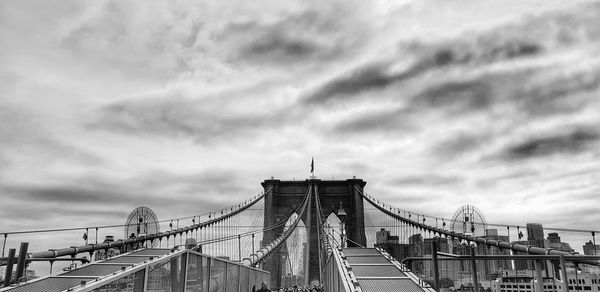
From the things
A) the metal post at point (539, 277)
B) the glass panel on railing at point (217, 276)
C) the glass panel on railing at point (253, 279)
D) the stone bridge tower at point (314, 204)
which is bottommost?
the glass panel on railing at point (253, 279)

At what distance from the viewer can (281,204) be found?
52250 millimetres

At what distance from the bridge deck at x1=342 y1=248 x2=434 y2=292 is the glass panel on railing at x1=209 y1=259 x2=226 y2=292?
3209 millimetres

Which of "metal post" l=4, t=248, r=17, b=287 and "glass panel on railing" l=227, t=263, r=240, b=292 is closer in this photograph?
"metal post" l=4, t=248, r=17, b=287

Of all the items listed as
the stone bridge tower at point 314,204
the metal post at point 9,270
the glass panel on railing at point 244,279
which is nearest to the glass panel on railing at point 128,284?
the metal post at point 9,270

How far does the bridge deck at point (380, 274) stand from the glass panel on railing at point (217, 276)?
3209mm

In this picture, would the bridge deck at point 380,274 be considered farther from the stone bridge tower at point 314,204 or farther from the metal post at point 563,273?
the stone bridge tower at point 314,204

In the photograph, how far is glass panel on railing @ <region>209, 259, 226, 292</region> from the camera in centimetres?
1128

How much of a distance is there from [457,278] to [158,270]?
5.46 meters

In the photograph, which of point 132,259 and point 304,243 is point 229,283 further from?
point 304,243

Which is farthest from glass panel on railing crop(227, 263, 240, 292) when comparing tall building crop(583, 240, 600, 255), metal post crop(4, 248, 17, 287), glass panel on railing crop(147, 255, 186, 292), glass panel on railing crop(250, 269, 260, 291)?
tall building crop(583, 240, 600, 255)

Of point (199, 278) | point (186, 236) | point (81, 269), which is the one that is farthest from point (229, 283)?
point (186, 236)

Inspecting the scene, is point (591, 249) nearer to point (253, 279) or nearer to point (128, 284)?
point (128, 284)

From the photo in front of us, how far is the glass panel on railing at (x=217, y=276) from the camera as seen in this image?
11281 millimetres

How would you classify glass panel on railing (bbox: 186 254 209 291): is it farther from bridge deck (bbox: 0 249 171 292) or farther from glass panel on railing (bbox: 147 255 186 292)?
bridge deck (bbox: 0 249 171 292)
